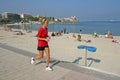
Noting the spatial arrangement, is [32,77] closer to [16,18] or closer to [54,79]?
[54,79]

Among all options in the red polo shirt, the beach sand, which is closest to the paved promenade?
the beach sand

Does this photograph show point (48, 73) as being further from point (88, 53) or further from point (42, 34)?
point (88, 53)

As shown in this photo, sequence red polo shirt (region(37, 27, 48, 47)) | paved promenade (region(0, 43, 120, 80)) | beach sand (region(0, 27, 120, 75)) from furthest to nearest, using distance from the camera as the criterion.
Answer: beach sand (region(0, 27, 120, 75)) < red polo shirt (region(37, 27, 48, 47)) < paved promenade (region(0, 43, 120, 80))

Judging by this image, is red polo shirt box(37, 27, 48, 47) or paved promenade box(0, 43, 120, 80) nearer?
paved promenade box(0, 43, 120, 80)

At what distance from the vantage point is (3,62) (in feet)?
22.5

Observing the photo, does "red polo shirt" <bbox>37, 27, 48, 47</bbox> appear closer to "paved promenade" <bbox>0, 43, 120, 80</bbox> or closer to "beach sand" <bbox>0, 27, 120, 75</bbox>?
"paved promenade" <bbox>0, 43, 120, 80</bbox>

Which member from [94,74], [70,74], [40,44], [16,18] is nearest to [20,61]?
[40,44]

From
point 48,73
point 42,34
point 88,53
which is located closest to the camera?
point 48,73

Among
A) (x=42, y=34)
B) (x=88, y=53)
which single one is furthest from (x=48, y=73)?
(x=88, y=53)

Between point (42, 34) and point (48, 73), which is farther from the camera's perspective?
point (42, 34)

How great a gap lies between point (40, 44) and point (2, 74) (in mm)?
1449

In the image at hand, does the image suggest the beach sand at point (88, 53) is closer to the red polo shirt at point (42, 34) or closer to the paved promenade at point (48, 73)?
the paved promenade at point (48, 73)

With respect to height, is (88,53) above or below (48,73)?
A: below

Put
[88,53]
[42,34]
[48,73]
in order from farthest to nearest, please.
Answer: [88,53]
[42,34]
[48,73]
